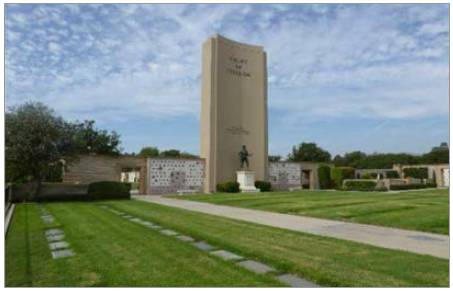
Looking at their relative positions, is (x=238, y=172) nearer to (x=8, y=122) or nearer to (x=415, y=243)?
(x=8, y=122)

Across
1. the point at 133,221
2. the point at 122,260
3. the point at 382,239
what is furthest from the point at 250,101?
the point at 122,260

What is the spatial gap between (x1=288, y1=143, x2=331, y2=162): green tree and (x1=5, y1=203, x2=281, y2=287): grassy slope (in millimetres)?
53970

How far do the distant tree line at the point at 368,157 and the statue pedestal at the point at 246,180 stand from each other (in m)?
28.1

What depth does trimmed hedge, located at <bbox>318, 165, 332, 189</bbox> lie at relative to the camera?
32562 millimetres

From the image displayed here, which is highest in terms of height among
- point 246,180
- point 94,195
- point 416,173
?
point 416,173

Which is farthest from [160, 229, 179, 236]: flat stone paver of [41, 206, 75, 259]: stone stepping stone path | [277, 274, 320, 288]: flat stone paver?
[277, 274, 320, 288]: flat stone paver

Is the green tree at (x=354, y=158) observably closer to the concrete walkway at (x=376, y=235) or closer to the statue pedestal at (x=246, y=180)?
the statue pedestal at (x=246, y=180)

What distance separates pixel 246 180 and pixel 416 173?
20838 millimetres

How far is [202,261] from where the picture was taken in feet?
15.4

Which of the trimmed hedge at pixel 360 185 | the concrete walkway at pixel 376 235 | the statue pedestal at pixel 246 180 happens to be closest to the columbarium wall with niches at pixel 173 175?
the statue pedestal at pixel 246 180

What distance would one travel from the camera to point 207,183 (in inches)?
1010

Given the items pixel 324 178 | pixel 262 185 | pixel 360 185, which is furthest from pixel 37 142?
pixel 324 178

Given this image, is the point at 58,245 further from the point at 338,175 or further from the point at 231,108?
the point at 338,175

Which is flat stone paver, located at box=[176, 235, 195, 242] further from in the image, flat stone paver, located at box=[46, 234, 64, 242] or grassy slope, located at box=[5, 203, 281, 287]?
flat stone paver, located at box=[46, 234, 64, 242]
